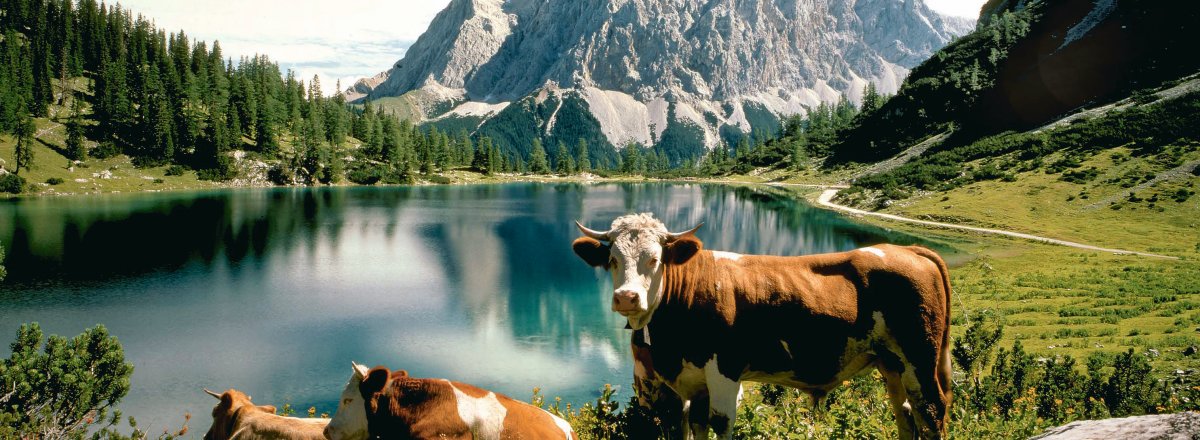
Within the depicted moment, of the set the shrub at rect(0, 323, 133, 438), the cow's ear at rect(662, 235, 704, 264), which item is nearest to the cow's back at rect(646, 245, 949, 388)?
the cow's ear at rect(662, 235, 704, 264)

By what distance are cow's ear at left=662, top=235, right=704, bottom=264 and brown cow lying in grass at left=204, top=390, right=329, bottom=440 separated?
14.2ft

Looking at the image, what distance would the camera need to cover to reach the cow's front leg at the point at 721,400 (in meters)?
6.21

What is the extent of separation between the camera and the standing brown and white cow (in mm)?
6270

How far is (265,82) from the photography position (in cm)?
16012

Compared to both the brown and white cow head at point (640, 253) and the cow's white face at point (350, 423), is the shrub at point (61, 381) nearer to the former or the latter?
the cow's white face at point (350, 423)

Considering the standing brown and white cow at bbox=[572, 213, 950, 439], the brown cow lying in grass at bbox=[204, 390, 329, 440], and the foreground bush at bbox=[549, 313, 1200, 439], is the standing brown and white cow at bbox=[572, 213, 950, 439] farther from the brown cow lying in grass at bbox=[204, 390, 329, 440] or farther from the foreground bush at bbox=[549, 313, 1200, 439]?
the brown cow lying in grass at bbox=[204, 390, 329, 440]

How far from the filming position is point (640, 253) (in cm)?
616

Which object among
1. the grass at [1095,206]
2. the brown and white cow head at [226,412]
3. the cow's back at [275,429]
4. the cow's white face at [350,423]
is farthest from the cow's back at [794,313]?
the grass at [1095,206]

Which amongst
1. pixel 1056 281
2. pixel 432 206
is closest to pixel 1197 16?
pixel 1056 281

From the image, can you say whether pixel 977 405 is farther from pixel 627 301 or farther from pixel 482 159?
pixel 482 159

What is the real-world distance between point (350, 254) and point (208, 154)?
9674 centimetres

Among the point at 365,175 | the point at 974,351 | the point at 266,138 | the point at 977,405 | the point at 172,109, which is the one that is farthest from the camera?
the point at 365,175

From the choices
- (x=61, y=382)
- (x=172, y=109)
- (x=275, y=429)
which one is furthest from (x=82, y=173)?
(x=275, y=429)

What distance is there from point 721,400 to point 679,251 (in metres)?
1.63
